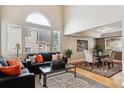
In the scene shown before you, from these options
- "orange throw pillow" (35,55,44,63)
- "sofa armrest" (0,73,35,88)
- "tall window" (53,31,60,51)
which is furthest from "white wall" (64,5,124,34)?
"sofa armrest" (0,73,35,88)

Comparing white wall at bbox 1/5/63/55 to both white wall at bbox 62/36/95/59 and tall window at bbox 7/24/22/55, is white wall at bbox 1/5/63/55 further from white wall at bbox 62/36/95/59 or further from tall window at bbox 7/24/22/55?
white wall at bbox 62/36/95/59

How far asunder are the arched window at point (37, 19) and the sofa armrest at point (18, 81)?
13.1 feet

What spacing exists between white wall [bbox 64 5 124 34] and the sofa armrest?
121 inches

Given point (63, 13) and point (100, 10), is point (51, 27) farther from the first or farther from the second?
point (100, 10)

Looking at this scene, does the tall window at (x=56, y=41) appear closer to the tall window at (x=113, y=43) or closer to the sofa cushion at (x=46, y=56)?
the sofa cushion at (x=46, y=56)

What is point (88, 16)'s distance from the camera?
4941mm

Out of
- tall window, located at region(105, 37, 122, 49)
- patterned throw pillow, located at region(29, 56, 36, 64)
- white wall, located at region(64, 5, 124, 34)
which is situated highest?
white wall, located at region(64, 5, 124, 34)

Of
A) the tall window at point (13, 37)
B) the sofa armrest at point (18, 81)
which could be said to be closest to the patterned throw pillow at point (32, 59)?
the tall window at point (13, 37)

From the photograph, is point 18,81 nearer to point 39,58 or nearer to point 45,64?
point 45,64

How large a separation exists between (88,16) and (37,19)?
2795 millimetres

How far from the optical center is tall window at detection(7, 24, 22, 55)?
5.30 m

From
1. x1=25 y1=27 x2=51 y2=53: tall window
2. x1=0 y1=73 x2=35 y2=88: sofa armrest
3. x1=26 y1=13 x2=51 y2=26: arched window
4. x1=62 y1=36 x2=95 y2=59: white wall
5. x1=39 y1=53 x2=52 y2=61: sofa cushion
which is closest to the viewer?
x1=0 y1=73 x2=35 y2=88: sofa armrest

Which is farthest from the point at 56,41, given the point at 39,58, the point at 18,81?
the point at 18,81

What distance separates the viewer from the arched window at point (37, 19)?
6.03m
